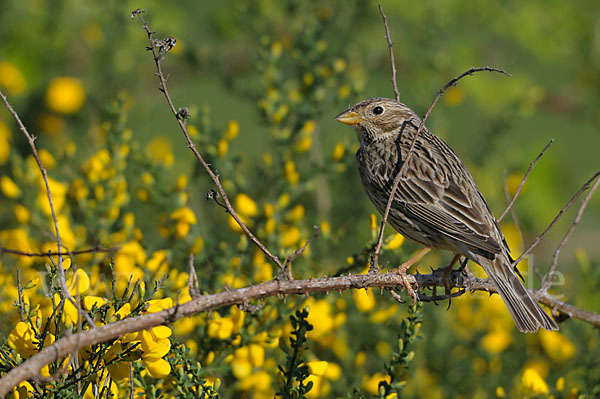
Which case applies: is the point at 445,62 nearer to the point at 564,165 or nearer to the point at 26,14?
the point at 564,165

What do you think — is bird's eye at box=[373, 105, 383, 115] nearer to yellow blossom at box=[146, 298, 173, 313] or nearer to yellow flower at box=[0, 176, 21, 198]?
yellow flower at box=[0, 176, 21, 198]

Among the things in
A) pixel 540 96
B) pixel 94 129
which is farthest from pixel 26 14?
pixel 540 96

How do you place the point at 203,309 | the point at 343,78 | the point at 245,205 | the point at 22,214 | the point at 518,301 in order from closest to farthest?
the point at 203,309, the point at 518,301, the point at 245,205, the point at 22,214, the point at 343,78

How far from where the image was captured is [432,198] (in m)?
3.62

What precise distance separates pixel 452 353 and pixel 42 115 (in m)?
3.71

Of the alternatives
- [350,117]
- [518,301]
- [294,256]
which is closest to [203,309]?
[294,256]

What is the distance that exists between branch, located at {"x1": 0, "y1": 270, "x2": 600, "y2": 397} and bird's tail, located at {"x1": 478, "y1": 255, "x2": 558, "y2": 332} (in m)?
0.15

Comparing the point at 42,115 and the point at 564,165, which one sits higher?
the point at 42,115

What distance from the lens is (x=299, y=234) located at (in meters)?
3.64

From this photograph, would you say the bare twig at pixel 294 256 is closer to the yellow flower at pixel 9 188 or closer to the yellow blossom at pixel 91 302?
the yellow blossom at pixel 91 302

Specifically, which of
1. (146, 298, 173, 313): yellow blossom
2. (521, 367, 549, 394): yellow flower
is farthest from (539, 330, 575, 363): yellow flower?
(146, 298, 173, 313): yellow blossom

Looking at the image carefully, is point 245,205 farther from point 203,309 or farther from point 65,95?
point 65,95

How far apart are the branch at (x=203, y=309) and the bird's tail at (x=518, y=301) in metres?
0.15

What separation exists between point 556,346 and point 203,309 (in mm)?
2588
